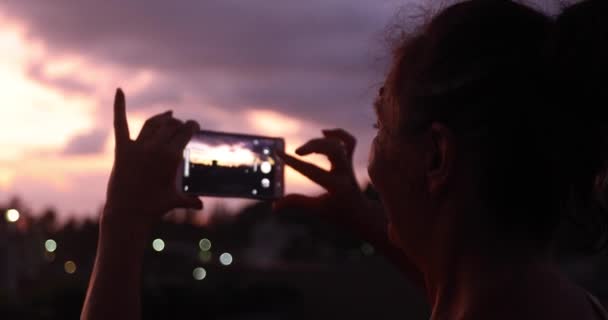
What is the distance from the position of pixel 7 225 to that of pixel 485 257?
142 ft

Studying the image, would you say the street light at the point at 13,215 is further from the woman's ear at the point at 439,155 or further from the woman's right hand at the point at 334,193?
the woman's ear at the point at 439,155

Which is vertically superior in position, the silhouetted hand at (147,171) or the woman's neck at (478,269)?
the silhouetted hand at (147,171)

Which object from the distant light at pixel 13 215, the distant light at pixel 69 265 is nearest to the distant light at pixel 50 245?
the distant light at pixel 69 265

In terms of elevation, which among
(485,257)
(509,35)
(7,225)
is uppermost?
(7,225)

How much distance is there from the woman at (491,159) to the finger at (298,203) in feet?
2.17

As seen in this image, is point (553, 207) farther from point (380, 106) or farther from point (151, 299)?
point (151, 299)

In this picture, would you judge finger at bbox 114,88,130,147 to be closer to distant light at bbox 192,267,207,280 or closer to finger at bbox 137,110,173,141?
finger at bbox 137,110,173,141

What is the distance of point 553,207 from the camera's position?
5.11ft

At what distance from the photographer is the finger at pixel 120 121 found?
203 cm

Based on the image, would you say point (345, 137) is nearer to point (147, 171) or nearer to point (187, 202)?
point (187, 202)

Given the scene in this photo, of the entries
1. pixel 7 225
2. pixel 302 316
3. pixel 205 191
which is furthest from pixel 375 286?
pixel 205 191

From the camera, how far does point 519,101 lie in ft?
4.94

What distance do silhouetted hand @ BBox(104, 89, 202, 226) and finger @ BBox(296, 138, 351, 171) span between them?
1.58 feet

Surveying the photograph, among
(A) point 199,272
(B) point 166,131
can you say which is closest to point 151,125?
(B) point 166,131
